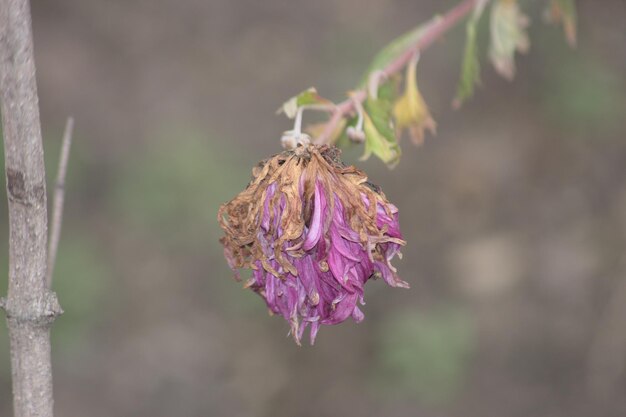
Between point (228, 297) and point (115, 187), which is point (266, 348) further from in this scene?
point (115, 187)

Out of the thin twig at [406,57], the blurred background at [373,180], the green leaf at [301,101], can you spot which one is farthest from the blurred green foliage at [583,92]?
the green leaf at [301,101]

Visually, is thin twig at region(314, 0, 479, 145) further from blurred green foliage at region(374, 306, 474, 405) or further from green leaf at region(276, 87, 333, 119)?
blurred green foliage at region(374, 306, 474, 405)

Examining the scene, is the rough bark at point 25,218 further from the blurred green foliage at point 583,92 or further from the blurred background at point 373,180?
the blurred green foliage at point 583,92

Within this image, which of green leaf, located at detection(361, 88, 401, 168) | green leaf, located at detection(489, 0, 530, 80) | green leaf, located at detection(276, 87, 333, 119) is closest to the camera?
green leaf, located at detection(276, 87, 333, 119)

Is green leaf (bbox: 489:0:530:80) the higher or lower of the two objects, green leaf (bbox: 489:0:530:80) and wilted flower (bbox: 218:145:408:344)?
the higher

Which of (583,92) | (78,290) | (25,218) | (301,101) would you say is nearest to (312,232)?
(301,101)

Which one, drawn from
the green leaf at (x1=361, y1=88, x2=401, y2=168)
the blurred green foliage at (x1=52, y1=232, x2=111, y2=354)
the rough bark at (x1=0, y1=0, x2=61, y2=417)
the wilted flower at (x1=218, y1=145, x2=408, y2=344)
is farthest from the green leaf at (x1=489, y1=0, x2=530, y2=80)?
the blurred green foliage at (x1=52, y1=232, x2=111, y2=354)

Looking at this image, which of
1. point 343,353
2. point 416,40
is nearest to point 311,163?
point 416,40

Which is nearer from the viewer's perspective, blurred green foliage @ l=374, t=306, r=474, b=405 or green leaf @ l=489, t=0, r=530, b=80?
green leaf @ l=489, t=0, r=530, b=80
